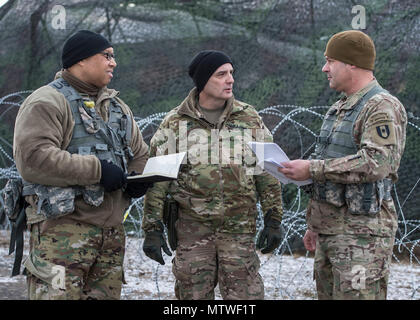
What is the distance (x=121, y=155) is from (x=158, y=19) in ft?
9.91

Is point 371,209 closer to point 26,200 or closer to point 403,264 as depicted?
point 26,200

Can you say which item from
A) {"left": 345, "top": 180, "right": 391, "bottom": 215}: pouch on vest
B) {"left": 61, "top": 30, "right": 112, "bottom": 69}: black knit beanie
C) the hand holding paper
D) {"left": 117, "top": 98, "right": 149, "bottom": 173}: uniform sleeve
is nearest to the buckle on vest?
{"left": 117, "top": 98, "right": 149, "bottom": 173}: uniform sleeve

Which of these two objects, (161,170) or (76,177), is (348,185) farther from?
(76,177)

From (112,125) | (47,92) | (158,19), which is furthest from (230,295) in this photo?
(158,19)

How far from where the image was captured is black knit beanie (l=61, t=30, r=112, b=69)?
2.65 meters

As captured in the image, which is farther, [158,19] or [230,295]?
[158,19]

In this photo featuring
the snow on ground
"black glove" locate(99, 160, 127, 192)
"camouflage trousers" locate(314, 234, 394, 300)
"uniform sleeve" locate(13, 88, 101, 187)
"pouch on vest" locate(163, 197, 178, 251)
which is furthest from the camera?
the snow on ground

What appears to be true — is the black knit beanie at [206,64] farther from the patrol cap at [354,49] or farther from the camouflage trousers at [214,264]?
the camouflage trousers at [214,264]

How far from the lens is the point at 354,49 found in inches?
109

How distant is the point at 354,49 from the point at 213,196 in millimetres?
1090

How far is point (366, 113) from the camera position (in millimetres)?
2635

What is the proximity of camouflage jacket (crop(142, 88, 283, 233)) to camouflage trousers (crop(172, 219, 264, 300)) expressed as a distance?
0.06 metres

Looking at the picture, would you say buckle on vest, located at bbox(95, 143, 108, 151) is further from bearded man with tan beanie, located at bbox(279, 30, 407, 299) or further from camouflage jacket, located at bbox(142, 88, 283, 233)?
bearded man with tan beanie, located at bbox(279, 30, 407, 299)

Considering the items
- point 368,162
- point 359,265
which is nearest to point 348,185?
point 368,162
